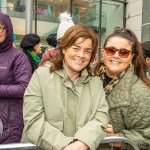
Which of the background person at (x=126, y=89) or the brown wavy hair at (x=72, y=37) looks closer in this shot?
the brown wavy hair at (x=72, y=37)

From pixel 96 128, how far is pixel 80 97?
10.2 inches

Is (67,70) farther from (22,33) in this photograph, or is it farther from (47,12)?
(47,12)

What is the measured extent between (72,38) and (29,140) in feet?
2.60

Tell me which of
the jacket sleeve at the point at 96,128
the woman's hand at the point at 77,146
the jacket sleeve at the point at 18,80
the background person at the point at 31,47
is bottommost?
the woman's hand at the point at 77,146

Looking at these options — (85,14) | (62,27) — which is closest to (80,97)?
(62,27)

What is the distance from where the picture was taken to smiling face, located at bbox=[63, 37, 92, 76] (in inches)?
98.6

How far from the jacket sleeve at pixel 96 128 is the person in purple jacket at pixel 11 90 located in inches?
35.7

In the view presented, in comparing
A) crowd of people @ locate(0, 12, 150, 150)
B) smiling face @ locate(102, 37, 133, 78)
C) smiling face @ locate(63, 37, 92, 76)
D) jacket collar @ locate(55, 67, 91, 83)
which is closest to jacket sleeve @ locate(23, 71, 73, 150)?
crowd of people @ locate(0, 12, 150, 150)

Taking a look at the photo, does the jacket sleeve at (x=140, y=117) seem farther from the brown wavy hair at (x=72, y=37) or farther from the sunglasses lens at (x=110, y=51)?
the brown wavy hair at (x=72, y=37)

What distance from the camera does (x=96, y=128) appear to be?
2.40m

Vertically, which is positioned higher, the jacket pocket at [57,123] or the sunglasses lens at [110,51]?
the sunglasses lens at [110,51]

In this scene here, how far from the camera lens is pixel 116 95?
9.06 ft

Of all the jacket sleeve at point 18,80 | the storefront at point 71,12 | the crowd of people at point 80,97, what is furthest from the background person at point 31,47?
the storefront at point 71,12

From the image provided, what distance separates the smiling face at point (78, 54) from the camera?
250cm
